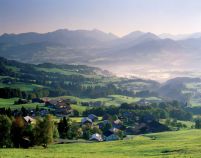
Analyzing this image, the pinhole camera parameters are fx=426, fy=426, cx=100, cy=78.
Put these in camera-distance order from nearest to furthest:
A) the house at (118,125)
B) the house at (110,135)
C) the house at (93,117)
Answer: the house at (110,135) < the house at (118,125) < the house at (93,117)

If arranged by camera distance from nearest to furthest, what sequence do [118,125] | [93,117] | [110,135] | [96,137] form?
1. [96,137]
2. [110,135]
3. [118,125]
4. [93,117]

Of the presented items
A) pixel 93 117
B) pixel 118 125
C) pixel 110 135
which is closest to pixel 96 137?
pixel 110 135

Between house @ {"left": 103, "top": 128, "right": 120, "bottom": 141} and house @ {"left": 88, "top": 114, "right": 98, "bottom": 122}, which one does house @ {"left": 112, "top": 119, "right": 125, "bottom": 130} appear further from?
house @ {"left": 103, "top": 128, "right": 120, "bottom": 141}

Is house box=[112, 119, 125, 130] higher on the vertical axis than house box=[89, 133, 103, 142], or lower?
lower

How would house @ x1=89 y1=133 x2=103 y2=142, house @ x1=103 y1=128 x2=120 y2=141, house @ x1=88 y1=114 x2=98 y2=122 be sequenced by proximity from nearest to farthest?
1. house @ x1=89 y1=133 x2=103 y2=142
2. house @ x1=103 y1=128 x2=120 y2=141
3. house @ x1=88 y1=114 x2=98 y2=122

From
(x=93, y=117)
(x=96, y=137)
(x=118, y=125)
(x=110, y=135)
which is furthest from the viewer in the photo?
(x=93, y=117)

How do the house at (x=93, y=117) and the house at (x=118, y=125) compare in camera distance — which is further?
the house at (x=93, y=117)

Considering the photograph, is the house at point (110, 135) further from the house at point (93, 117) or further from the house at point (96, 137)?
the house at point (93, 117)

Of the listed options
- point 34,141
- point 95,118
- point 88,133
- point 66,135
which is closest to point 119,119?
point 95,118

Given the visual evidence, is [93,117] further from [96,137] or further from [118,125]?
[96,137]

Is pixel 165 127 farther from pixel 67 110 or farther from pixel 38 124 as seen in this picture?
pixel 38 124

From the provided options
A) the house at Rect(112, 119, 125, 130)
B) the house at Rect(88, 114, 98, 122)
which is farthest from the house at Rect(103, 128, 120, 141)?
the house at Rect(88, 114, 98, 122)

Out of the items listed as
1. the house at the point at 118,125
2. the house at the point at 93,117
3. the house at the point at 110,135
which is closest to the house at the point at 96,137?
the house at the point at 110,135

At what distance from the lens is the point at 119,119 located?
18850 centimetres
